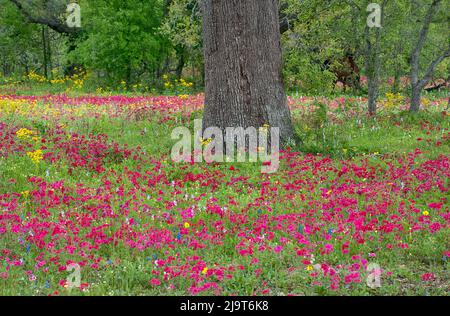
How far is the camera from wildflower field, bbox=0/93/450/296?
5.77 metres

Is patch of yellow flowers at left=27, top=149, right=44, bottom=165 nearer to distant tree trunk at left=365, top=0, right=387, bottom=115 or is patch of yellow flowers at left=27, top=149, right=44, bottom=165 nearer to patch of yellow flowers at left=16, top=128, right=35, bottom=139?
patch of yellow flowers at left=16, top=128, right=35, bottom=139

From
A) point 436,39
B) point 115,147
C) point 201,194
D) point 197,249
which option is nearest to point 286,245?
point 197,249

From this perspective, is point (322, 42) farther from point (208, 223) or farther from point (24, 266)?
point (24, 266)

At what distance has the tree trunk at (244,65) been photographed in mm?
10914

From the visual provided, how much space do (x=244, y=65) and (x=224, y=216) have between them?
167 inches

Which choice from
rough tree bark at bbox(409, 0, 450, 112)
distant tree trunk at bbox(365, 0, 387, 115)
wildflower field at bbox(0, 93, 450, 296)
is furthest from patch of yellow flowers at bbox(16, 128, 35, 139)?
rough tree bark at bbox(409, 0, 450, 112)

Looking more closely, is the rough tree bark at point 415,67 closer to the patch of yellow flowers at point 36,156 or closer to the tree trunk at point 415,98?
the tree trunk at point 415,98

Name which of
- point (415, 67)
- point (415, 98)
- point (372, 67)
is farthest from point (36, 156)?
point (415, 67)

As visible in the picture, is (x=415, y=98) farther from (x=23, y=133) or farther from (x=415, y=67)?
(x=23, y=133)

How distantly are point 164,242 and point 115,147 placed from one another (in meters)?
4.41

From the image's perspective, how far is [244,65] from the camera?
35.9 feet

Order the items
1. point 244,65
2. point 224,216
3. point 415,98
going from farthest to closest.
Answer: point 415,98 → point 244,65 → point 224,216

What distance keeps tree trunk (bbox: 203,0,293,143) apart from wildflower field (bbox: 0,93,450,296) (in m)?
1.05
